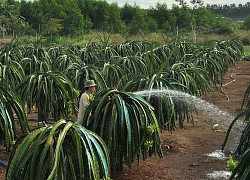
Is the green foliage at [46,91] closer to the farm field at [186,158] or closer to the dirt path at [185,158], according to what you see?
the dirt path at [185,158]

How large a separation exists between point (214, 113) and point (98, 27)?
80.8 feet

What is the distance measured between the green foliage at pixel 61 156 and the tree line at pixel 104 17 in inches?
856

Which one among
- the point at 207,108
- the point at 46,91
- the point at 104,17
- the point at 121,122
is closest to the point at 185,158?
the point at 121,122

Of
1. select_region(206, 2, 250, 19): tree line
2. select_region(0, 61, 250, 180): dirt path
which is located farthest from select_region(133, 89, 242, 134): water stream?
select_region(206, 2, 250, 19): tree line

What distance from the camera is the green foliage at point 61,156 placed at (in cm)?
285

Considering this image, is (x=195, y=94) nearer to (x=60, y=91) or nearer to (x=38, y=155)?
(x=60, y=91)

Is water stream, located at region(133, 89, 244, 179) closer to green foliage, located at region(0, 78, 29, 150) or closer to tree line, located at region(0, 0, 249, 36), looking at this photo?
green foliage, located at region(0, 78, 29, 150)

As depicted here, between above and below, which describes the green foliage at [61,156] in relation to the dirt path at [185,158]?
above

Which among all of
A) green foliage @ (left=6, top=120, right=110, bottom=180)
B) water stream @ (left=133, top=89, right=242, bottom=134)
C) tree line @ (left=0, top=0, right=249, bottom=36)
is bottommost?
water stream @ (left=133, top=89, right=242, bottom=134)

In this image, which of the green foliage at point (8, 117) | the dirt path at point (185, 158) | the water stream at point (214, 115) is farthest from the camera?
the water stream at point (214, 115)

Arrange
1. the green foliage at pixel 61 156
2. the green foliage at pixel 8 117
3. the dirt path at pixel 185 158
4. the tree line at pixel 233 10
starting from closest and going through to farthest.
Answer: the green foliage at pixel 61 156 → the green foliage at pixel 8 117 → the dirt path at pixel 185 158 → the tree line at pixel 233 10

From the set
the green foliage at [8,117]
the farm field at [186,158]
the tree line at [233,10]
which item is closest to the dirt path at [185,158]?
the farm field at [186,158]

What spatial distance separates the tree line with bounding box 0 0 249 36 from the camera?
26578 mm

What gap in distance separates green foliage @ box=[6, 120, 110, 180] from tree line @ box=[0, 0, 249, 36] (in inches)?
856
